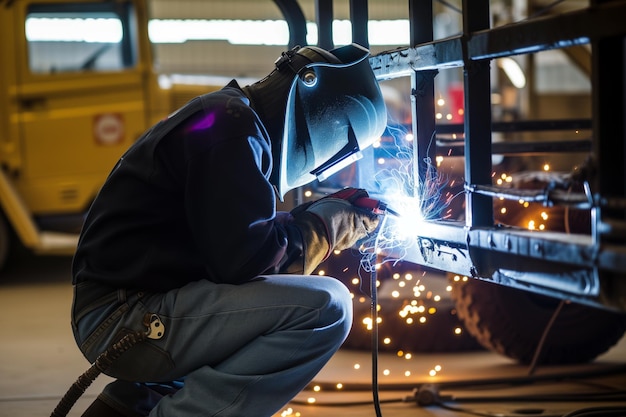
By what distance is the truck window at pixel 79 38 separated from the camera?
753 centimetres

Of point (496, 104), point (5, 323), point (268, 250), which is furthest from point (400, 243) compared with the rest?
point (496, 104)

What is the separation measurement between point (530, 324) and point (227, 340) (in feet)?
6.19

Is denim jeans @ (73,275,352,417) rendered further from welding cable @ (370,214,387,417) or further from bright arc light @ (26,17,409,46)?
bright arc light @ (26,17,409,46)

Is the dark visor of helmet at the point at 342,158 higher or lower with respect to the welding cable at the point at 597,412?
higher

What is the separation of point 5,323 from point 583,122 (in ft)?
11.3

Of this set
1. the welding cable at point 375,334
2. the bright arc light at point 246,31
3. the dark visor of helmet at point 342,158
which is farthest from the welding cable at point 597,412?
the bright arc light at point 246,31

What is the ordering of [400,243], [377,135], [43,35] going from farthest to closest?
[43,35], [400,243], [377,135]

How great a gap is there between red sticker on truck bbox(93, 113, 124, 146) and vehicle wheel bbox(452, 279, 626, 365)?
169 inches

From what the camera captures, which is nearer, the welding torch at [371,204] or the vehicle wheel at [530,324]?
the welding torch at [371,204]

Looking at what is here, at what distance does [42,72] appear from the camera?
7570 millimetres

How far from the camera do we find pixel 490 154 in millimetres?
2541

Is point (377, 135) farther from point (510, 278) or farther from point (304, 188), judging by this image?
point (304, 188)

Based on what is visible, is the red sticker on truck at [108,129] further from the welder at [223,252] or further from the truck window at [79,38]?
the welder at [223,252]

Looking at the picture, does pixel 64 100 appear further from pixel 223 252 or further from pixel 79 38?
pixel 223 252
